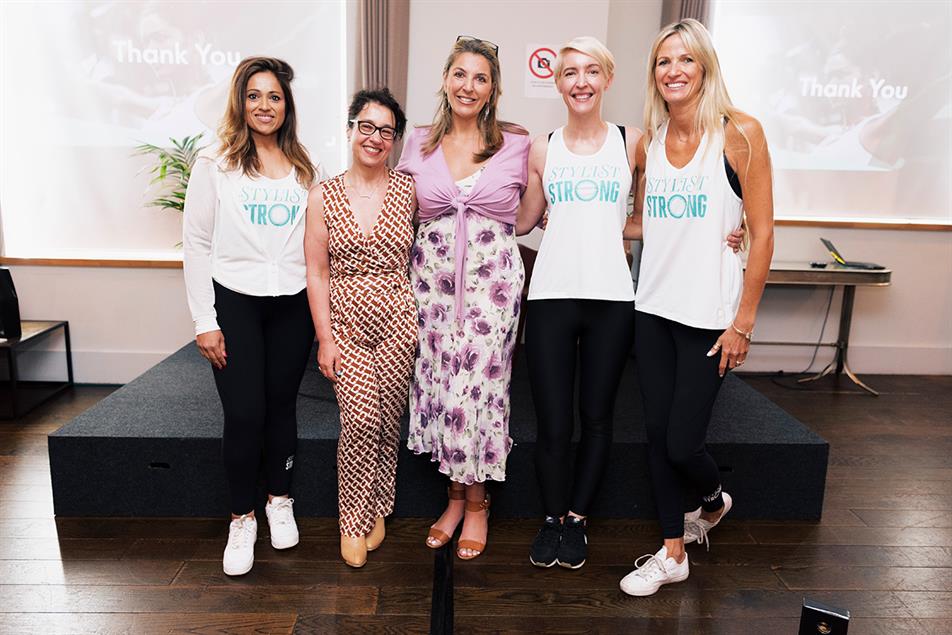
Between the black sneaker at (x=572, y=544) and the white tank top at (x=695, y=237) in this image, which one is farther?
the black sneaker at (x=572, y=544)

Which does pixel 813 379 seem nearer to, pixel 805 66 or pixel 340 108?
pixel 805 66

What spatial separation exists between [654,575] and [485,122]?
1567 millimetres

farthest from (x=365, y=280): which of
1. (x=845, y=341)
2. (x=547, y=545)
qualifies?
(x=845, y=341)

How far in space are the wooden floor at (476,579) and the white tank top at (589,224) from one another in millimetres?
975

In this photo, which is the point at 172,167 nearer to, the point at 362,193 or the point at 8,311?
the point at 8,311

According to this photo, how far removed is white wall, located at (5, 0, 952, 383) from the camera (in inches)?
166

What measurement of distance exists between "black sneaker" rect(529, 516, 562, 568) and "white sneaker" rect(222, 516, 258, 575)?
0.95m

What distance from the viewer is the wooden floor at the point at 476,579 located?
221 cm

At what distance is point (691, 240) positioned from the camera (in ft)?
6.82

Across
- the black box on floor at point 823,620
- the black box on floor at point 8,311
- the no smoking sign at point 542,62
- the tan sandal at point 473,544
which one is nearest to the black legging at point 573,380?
the tan sandal at point 473,544

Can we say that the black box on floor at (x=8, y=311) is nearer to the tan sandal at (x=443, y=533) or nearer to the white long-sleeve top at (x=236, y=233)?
the white long-sleeve top at (x=236, y=233)

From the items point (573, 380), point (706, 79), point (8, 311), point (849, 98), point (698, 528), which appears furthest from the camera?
point (849, 98)

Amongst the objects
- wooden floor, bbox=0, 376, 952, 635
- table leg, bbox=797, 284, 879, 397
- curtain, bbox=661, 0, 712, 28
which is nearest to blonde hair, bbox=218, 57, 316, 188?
wooden floor, bbox=0, 376, 952, 635

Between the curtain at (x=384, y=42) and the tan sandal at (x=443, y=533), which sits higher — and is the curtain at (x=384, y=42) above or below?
above
